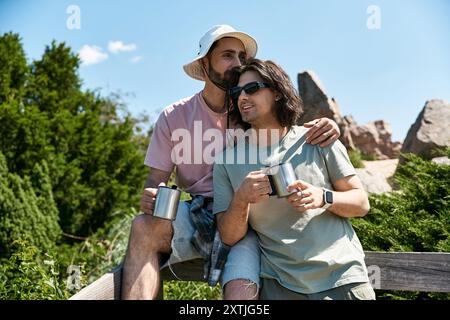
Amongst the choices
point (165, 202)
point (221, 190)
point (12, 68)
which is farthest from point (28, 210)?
point (221, 190)

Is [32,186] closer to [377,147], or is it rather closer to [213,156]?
[213,156]

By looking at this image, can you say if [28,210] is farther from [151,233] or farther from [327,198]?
[327,198]

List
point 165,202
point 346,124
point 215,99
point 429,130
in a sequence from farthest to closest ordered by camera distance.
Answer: point 346,124 → point 429,130 → point 215,99 → point 165,202

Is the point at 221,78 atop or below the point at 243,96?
atop

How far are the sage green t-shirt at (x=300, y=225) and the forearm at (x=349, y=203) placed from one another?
0.08m

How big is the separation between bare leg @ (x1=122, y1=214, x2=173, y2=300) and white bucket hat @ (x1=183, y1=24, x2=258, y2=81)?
98 centimetres

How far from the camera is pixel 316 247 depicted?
7.89ft

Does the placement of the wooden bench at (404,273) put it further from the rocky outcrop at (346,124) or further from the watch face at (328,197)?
the rocky outcrop at (346,124)

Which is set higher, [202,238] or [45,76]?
[45,76]

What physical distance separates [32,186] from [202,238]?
4.34 metres

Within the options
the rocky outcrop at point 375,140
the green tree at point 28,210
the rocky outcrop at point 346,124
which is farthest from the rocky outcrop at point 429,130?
the green tree at point 28,210

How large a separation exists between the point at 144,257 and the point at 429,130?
7.76 meters

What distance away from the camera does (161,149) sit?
294cm

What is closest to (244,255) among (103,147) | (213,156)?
(213,156)
